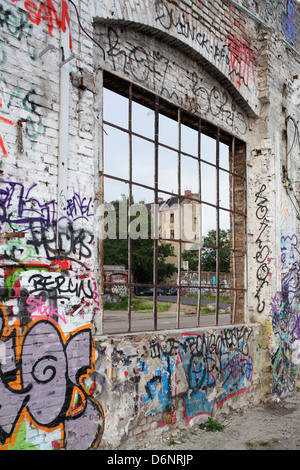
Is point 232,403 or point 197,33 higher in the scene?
point 197,33

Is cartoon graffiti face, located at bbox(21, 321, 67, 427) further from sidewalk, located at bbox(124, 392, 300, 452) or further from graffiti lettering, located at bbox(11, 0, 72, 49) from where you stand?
graffiti lettering, located at bbox(11, 0, 72, 49)

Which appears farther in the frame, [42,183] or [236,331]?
[236,331]

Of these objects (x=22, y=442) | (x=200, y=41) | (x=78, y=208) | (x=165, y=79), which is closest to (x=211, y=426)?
(x=22, y=442)

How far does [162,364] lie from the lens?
4.59 m

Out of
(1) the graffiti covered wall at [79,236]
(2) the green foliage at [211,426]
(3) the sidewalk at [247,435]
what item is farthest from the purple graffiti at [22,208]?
(2) the green foliage at [211,426]

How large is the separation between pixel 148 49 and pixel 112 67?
0.74 metres

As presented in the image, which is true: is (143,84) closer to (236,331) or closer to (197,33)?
(197,33)

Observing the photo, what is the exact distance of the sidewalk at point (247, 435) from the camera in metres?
4.49

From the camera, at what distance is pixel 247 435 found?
4.97m

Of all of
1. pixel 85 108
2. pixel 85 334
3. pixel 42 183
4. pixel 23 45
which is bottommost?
pixel 85 334

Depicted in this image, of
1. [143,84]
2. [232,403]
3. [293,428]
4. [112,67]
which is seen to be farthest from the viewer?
[232,403]

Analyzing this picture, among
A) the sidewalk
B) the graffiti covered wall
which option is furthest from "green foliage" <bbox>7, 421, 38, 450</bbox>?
the sidewalk

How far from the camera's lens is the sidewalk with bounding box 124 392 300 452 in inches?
177
